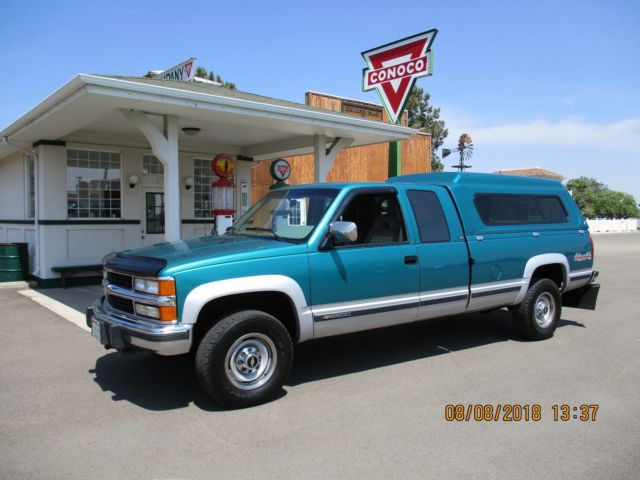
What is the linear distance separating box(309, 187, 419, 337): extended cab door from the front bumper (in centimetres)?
123

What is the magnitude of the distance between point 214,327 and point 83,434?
1240mm

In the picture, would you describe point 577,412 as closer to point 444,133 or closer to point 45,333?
point 45,333

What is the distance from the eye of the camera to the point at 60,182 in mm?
11297

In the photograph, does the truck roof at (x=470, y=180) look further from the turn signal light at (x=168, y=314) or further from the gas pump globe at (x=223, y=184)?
the gas pump globe at (x=223, y=184)

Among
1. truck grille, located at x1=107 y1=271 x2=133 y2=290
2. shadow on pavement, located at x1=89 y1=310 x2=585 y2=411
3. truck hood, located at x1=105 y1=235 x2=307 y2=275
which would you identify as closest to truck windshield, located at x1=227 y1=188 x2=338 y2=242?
truck hood, located at x1=105 y1=235 x2=307 y2=275

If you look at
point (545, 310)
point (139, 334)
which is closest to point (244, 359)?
point (139, 334)

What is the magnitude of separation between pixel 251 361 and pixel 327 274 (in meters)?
1.03

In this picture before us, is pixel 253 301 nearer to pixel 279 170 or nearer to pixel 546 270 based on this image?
pixel 546 270

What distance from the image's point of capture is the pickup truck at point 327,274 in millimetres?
4234

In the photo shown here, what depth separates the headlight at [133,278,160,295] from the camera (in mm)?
4168

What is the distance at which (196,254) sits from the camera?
447 centimetres

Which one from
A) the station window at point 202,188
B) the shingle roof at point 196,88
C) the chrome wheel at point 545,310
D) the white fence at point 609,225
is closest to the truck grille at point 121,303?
the shingle roof at point 196,88

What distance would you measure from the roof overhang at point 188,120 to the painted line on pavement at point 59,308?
3224 millimetres

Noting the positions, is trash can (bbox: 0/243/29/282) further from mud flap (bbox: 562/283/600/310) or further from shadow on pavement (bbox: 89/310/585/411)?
mud flap (bbox: 562/283/600/310)
